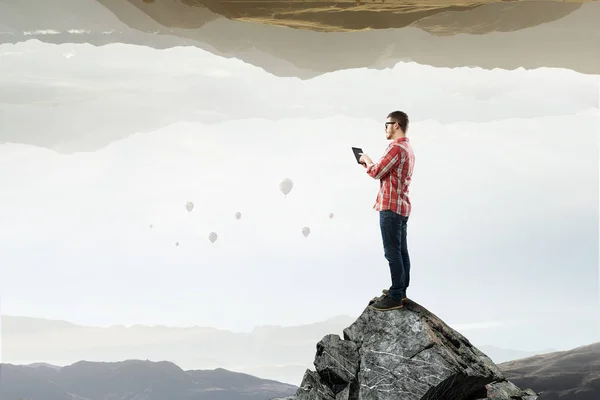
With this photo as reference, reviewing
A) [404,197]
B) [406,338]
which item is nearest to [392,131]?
[404,197]

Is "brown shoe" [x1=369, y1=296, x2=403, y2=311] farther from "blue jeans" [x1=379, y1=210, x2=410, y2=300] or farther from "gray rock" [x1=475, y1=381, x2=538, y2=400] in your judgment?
"gray rock" [x1=475, y1=381, x2=538, y2=400]

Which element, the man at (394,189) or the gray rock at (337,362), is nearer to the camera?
the man at (394,189)

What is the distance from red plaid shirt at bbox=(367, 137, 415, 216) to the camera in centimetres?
442

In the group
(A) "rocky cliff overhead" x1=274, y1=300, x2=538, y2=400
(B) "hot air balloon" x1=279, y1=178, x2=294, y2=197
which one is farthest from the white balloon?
(A) "rocky cliff overhead" x1=274, y1=300, x2=538, y2=400

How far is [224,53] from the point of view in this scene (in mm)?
10328

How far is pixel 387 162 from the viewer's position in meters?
4.41

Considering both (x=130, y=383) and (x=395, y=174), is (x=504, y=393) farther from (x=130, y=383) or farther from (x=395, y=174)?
(x=130, y=383)

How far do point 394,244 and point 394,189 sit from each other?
1.19 feet

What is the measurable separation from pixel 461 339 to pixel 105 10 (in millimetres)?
7246

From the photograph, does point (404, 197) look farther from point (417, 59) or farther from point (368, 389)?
point (417, 59)

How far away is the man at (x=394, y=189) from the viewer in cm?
443

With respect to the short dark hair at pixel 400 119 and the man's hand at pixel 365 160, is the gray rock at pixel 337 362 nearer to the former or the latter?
the man's hand at pixel 365 160

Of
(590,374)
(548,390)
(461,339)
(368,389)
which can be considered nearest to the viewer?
(368,389)

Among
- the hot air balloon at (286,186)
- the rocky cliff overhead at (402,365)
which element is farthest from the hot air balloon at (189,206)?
the rocky cliff overhead at (402,365)
